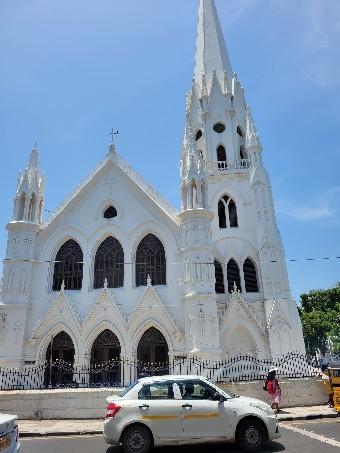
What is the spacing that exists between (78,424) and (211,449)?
5918mm

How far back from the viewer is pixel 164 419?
294 inches

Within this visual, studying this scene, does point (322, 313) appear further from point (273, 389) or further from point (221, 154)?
point (273, 389)

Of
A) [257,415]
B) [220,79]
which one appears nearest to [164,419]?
[257,415]

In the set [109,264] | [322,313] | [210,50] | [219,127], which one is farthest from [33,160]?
[322,313]

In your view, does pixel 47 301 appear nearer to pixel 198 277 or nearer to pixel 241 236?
pixel 198 277

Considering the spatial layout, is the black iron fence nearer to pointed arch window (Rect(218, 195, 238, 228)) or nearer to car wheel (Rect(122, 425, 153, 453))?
pointed arch window (Rect(218, 195, 238, 228))

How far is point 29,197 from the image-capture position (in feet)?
78.2

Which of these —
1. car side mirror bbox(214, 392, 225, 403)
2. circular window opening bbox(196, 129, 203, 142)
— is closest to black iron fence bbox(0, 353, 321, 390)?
car side mirror bbox(214, 392, 225, 403)

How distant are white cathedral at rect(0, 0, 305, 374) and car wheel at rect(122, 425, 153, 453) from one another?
470 inches

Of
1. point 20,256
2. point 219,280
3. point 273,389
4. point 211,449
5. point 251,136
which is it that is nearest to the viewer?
point 211,449

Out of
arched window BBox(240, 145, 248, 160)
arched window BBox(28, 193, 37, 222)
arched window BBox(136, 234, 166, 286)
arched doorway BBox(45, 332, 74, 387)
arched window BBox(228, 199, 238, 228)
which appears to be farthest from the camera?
arched window BBox(240, 145, 248, 160)

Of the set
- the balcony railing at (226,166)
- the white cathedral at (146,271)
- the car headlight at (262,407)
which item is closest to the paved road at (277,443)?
the car headlight at (262,407)

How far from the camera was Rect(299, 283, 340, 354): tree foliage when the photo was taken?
48.1m

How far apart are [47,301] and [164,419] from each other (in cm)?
1634
